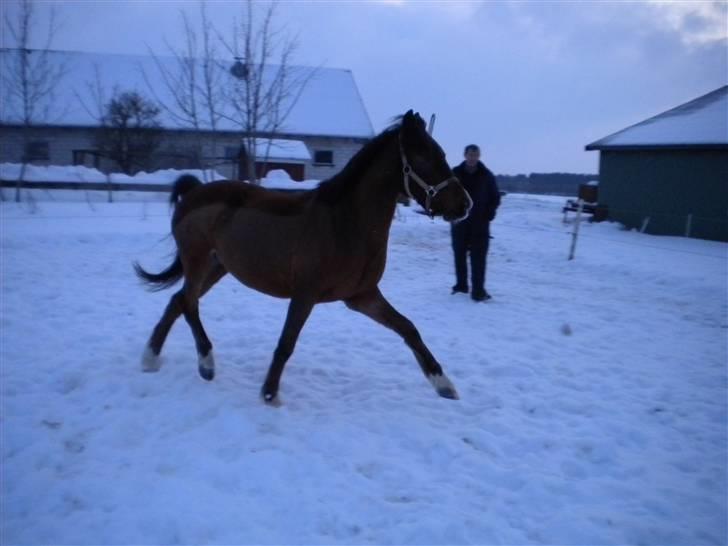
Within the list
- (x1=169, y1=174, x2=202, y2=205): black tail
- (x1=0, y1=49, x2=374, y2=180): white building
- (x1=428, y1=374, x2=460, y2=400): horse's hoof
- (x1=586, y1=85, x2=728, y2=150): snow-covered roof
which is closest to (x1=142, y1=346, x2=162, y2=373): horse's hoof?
(x1=169, y1=174, x2=202, y2=205): black tail

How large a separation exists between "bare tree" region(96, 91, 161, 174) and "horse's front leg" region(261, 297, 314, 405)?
22205 mm

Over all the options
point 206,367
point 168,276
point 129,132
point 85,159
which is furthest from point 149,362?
point 85,159

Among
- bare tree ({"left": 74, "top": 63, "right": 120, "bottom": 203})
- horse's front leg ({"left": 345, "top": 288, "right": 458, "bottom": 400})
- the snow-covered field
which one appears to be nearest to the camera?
the snow-covered field

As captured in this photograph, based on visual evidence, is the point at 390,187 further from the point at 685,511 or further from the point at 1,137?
the point at 1,137

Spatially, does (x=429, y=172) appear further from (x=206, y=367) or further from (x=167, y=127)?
(x=167, y=127)

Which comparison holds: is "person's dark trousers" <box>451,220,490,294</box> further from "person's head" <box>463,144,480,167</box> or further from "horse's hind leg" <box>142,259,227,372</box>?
"horse's hind leg" <box>142,259,227,372</box>

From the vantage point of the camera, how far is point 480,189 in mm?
7543

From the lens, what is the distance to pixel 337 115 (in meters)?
29.0

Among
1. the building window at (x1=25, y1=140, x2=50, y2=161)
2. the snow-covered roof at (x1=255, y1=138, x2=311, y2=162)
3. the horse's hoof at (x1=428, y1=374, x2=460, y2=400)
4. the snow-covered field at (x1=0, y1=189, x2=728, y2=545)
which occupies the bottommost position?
the snow-covered field at (x1=0, y1=189, x2=728, y2=545)

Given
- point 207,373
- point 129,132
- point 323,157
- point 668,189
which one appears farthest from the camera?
point 323,157

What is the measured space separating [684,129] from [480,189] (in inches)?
Answer: 540

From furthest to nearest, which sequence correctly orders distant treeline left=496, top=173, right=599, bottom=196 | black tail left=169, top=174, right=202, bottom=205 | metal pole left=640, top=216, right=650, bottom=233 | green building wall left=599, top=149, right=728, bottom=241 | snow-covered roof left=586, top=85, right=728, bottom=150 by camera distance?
distant treeline left=496, top=173, right=599, bottom=196 < metal pole left=640, top=216, right=650, bottom=233 < snow-covered roof left=586, top=85, right=728, bottom=150 < green building wall left=599, top=149, right=728, bottom=241 < black tail left=169, top=174, right=202, bottom=205

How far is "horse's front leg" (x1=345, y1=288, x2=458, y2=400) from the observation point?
13.8 feet

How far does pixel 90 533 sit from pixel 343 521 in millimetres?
1208
